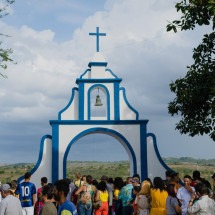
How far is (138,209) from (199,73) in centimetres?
540

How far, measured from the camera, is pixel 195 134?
1439cm

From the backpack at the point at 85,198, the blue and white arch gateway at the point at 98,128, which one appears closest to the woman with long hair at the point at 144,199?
the backpack at the point at 85,198

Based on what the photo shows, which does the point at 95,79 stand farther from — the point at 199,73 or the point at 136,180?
the point at 136,180

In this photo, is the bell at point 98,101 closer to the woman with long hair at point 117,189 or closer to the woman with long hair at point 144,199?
the woman with long hair at point 117,189

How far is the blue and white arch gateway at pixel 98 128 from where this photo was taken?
19.2m

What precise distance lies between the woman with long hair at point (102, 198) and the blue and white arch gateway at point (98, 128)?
23.0 ft

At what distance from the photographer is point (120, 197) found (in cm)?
1202

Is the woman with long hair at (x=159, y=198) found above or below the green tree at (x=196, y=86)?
below

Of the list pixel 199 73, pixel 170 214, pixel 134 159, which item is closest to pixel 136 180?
pixel 170 214

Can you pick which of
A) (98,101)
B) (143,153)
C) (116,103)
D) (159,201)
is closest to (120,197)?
(159,201)

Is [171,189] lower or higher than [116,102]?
lower

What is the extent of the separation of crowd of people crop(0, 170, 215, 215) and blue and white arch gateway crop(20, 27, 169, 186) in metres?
5.40

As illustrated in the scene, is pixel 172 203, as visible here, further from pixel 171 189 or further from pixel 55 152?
pixel 55 152

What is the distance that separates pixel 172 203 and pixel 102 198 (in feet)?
9.44
